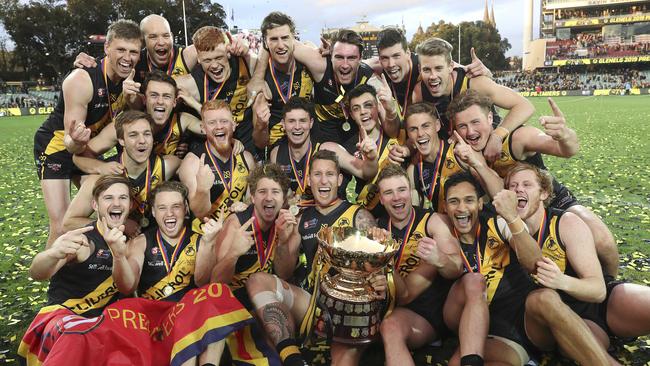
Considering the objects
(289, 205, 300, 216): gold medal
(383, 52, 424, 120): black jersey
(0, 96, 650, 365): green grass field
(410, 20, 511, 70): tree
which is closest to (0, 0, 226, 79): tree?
(0, 96, 650, 365): green grass field

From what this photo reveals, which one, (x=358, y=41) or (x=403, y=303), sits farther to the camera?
(x=358, y=41)

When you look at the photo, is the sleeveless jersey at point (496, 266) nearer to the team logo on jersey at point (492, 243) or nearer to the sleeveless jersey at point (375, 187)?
the team logo on jersey at point (492, 243)

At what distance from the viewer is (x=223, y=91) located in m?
5.28

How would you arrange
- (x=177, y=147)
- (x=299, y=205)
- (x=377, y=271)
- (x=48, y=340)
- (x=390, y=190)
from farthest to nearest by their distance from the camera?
1. (x=177, y=147)
2. (x=299, y=205)
3. (x=390, y=190)
4. (x=377, y=271)
5. (x=48, y=340)

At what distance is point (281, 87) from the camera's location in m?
5.46

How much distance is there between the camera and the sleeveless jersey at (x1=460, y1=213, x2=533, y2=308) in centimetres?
344

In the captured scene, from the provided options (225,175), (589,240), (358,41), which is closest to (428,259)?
(589,240)

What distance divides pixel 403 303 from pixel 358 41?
9.94 feet

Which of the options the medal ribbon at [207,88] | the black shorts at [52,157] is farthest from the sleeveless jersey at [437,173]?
the black shorts at [52,157]

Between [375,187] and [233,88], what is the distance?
6.62ft

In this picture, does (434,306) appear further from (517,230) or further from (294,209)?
(294,209)

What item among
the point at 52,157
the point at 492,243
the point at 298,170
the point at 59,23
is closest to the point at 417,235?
the point at 492,243

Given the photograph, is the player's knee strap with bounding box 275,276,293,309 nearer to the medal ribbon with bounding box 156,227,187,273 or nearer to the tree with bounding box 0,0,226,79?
the medal ribbon with bounding box 156,227,187,273

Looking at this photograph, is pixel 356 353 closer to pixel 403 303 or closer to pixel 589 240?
pixel 403 303
